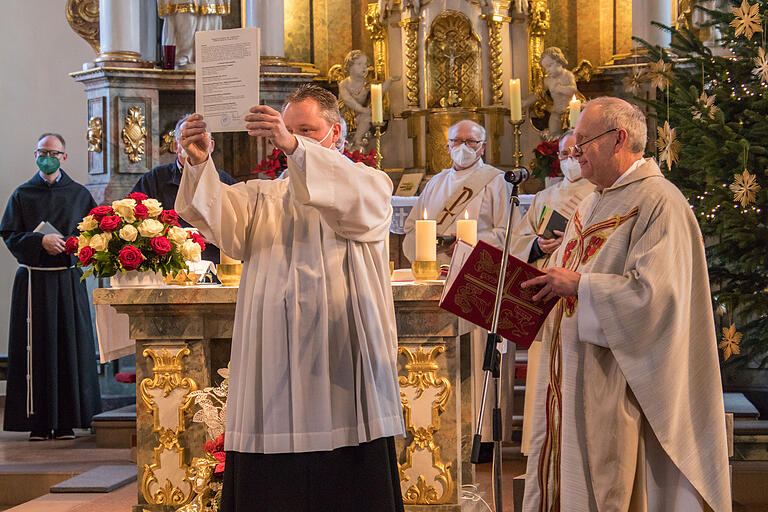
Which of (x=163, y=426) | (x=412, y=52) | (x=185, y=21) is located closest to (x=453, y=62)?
(x=412, y=52)

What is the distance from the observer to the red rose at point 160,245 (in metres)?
4.33

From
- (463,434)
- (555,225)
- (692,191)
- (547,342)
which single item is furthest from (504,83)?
(547,342)

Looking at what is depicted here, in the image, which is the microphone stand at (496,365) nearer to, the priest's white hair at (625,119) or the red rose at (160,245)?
the priest's white hair at (625,119)

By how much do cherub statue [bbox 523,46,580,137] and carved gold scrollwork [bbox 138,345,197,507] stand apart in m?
4.71

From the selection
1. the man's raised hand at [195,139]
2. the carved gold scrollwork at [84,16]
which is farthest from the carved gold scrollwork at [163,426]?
the carved gold scrollwork at [84,16]

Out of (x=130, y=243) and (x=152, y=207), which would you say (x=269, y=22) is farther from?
(x=130, y=243)

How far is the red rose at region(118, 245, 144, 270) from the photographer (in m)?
4.30

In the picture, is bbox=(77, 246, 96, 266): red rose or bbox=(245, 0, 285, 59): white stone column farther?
bbox=(245, 0, 285, 59): white stone column

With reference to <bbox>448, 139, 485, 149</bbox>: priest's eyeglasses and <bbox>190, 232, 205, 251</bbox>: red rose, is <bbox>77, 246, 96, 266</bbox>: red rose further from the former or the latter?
<bbox>448, 139, 485, 149</bbox>: priest's eyeglasses

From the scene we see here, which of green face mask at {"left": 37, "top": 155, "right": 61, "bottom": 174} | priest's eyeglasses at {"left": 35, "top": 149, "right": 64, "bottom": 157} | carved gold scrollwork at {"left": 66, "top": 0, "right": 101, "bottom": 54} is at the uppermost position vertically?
carved gold scrollwork at {"left": 66, "top": 0, "right": 101, "bottom": 54}

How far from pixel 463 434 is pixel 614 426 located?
4.50ft

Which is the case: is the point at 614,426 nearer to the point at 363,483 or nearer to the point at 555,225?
the point at 363,483

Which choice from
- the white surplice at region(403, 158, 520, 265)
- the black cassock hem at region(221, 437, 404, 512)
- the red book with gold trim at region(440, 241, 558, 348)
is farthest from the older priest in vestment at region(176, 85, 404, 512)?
the white surplice at region(403, 158, 520, 265)

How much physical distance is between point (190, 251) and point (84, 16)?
17.7 feet
